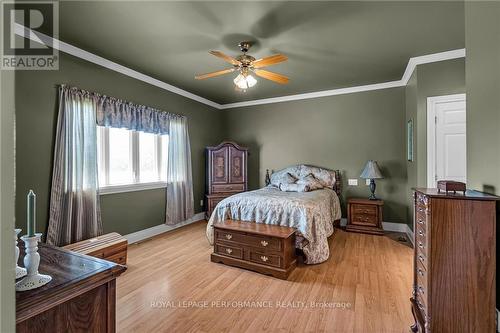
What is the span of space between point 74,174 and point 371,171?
4.48 meters

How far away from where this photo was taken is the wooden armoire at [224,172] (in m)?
5.16

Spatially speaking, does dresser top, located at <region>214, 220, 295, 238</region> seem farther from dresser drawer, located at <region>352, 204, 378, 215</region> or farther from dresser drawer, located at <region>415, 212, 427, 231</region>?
dresser drawer, located at <region>352, 204, 378, 215</region>

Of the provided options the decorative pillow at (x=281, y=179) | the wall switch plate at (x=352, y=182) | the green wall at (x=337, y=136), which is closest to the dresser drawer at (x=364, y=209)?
the green wall at (x=337, y=136)

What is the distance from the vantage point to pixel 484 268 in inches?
54.4

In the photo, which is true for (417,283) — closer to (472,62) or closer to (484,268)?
(484,268)

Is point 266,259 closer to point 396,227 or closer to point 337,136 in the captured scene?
point 396,227

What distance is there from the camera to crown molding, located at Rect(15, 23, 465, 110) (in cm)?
271

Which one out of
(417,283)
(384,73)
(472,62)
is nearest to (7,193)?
(417,283)

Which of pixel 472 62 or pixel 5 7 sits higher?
pixel 472 62

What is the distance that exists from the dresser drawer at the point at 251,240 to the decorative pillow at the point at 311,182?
1.79m

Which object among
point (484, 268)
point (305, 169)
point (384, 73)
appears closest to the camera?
point (484, 268)

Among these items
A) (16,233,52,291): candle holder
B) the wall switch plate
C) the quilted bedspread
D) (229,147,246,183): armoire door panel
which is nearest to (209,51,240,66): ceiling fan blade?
the quilted bedspread

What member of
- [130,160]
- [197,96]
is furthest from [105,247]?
[197,96]

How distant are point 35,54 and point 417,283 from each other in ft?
14.4
